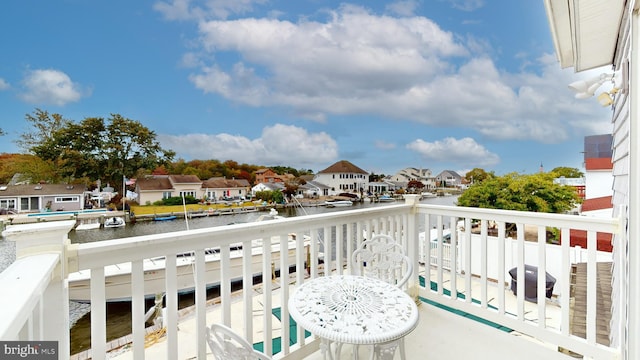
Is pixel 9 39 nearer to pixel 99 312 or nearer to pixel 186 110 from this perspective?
pixel 186 110

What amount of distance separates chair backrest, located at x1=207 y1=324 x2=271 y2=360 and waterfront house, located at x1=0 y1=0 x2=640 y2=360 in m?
0.47

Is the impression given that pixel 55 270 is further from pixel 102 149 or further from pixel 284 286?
pixel 102 149

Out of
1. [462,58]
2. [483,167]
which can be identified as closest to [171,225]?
[483,167]

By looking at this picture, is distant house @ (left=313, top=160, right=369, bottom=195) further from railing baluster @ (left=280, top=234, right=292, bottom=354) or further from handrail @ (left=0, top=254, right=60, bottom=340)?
handrail @ (left=0, top=254, right=60, bottom=340)

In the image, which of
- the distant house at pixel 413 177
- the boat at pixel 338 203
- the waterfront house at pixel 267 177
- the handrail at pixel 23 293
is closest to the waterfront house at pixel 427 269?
the handrail at pixel 23 293

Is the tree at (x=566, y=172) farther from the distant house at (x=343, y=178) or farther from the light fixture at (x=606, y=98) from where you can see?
the light fixture at (x=606, y=98)

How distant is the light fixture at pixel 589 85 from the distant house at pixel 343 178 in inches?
377

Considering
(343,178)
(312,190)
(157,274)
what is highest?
(343,178)

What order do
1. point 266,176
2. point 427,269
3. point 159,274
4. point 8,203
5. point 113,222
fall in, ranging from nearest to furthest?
point 427,269, point 159,274, point 8,203, point 113,222, point 266,176

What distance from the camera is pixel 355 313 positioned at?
1476 mm

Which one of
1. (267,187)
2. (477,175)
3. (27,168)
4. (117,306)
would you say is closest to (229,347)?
(117,306)

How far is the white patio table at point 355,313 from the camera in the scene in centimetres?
132

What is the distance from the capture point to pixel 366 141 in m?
15.1

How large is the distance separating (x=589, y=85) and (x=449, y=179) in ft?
33.9
